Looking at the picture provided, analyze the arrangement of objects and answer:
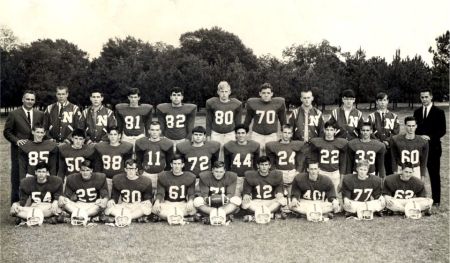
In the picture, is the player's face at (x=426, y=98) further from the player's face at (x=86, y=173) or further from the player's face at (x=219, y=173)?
the player's face at (x=86, y=173)

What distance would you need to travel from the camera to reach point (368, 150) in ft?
24.2

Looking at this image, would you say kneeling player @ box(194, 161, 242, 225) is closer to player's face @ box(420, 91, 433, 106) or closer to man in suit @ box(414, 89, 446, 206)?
man in suit @ box(414, 89, 446, 206)

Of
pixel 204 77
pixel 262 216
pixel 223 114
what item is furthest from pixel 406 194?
pixel 204 77

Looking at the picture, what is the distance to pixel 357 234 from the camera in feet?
19.5

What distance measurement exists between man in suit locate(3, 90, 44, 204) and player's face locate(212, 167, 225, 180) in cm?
300

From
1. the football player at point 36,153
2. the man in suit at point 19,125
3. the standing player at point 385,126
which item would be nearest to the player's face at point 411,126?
the standing player at point 385,126

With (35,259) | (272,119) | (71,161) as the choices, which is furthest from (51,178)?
(272,119)

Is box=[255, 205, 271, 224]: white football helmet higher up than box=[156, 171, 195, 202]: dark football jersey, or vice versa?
box=[156, 171, 195, 202]: dark football jersey

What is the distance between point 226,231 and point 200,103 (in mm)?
27583

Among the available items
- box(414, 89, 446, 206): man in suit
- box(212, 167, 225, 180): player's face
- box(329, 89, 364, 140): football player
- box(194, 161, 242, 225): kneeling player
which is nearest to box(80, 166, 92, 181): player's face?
box(194, 161, 242, 225): kneeling player

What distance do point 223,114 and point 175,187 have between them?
175cm

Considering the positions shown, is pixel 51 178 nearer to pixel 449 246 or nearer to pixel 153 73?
pixel 449 246

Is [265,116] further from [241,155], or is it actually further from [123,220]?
[123,220]

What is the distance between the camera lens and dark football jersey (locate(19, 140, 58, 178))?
23.7ft
